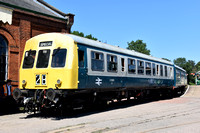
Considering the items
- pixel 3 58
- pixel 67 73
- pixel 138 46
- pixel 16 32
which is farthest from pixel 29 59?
pixel 138 46

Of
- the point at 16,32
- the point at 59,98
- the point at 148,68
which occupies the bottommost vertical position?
the point at 59,98

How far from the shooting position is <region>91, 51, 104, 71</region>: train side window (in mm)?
10509

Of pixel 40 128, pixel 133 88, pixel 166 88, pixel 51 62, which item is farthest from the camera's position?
pixel 166 88

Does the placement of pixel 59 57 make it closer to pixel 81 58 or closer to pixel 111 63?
pixel 81 58

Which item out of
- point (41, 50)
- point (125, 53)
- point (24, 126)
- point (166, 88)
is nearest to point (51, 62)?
point (41, 50)

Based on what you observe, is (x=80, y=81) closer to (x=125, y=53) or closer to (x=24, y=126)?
(x=24, y=126)

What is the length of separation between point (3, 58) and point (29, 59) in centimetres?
421

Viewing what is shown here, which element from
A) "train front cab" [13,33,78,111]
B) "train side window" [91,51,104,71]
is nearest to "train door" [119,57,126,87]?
"train side window" [91,51,104,71]

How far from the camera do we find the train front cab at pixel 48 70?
358 inches

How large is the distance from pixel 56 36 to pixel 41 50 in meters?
0.88

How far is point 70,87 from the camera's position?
29.6 ft

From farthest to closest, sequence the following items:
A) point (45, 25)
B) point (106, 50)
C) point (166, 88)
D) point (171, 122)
Answer: point (166, 88) → point (45, 25) → point (106, 50) → point (171, 122)

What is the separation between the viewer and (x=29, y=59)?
33.3 ft

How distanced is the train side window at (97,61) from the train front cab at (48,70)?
125cm
